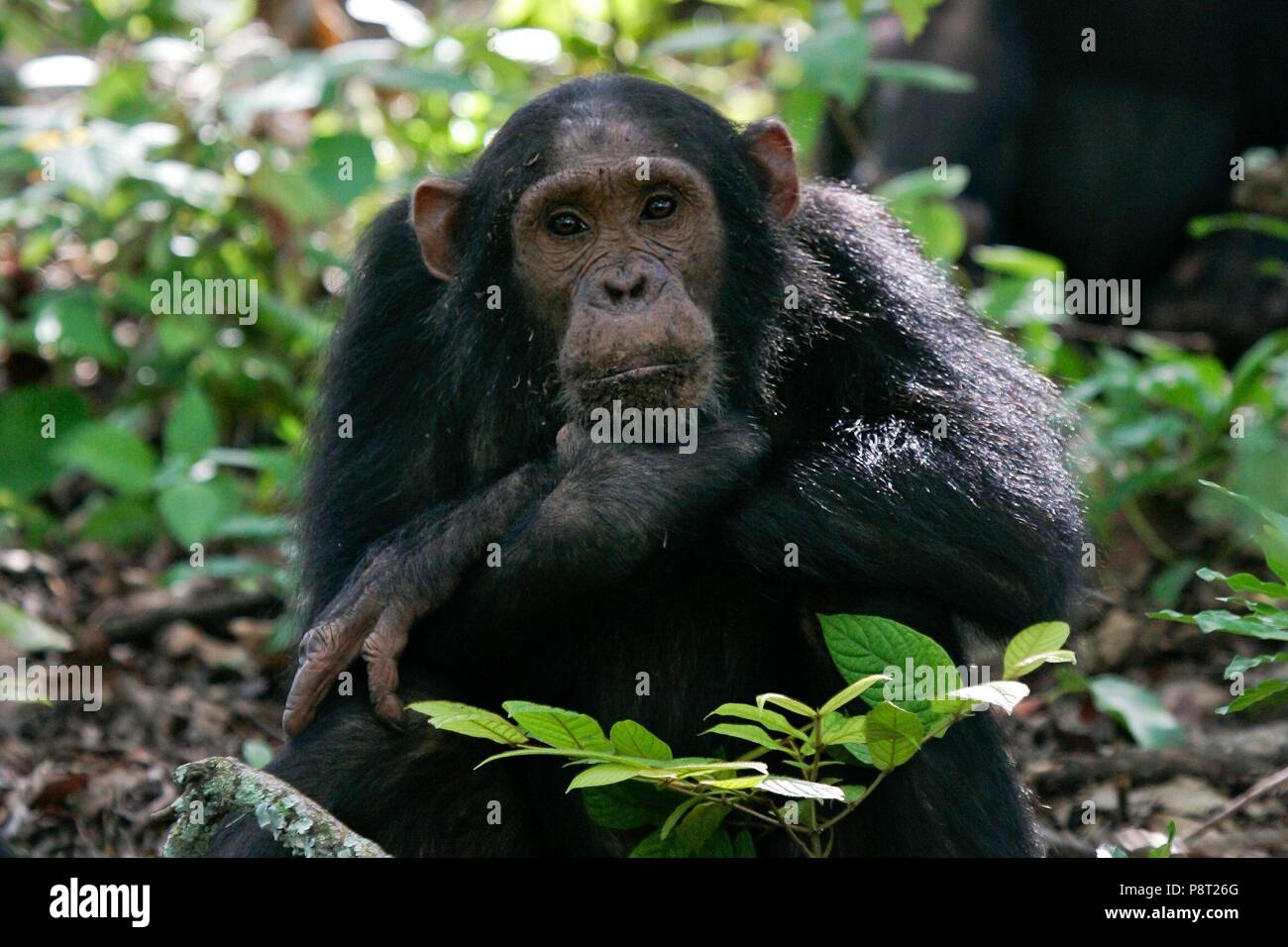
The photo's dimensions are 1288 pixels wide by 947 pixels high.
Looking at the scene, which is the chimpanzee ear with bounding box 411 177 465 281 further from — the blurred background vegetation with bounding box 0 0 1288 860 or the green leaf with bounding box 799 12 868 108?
the green leaf with bounding box 799 12 868 108

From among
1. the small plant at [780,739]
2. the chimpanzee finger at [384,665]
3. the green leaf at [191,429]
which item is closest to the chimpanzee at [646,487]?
the chimpanzee finger at [384,665]

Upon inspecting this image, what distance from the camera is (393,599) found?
471cm

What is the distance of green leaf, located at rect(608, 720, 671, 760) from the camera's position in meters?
3.89

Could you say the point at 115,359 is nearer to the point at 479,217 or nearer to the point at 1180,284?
the point at 479,217

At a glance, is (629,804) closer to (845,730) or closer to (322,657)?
(845,730)

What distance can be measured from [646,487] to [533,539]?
0.34 metres

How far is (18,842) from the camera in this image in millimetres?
5738

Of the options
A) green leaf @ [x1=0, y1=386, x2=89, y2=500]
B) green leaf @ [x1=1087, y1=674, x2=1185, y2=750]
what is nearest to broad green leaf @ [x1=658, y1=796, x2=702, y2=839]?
green leaf @ [x1=1087, y1=674, x2=1185, y2=750]

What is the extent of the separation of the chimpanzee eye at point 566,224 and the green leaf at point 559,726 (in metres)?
1.75

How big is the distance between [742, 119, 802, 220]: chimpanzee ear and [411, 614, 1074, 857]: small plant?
176 cm

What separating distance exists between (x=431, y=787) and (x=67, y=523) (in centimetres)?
477

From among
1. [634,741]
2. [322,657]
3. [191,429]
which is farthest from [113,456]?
[634,741]
